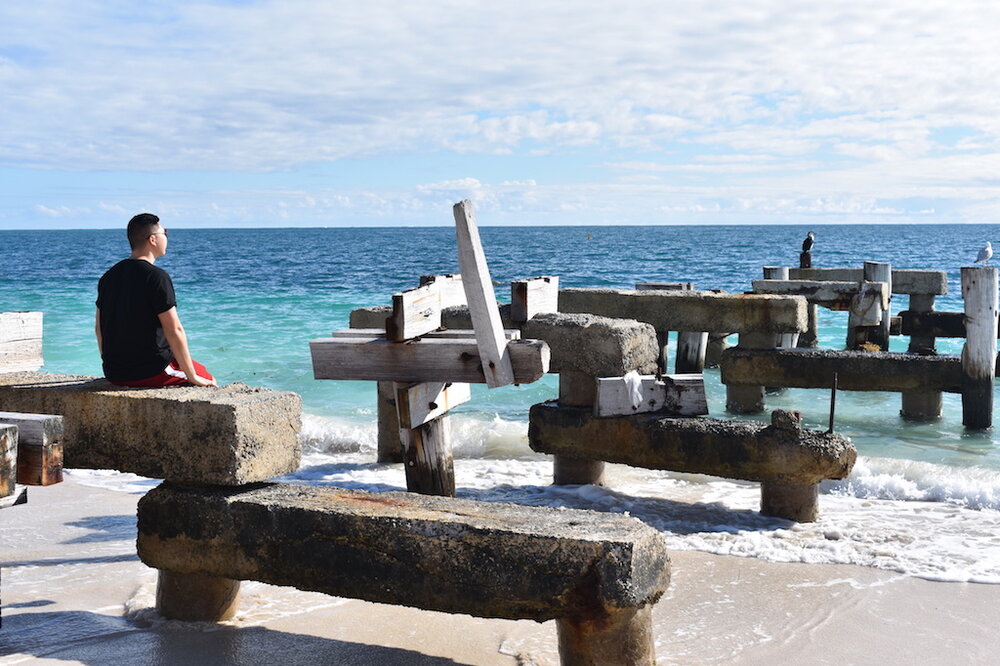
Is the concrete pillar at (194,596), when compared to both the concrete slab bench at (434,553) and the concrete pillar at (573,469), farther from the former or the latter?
the concrete pillar at (573,469)

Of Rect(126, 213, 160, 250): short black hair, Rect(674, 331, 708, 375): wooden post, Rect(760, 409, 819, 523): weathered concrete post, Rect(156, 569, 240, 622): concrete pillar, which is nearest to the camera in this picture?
Rect(156, 569, 240, 622): concrete pillar

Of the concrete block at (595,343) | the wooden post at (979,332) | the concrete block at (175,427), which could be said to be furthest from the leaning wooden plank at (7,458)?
the wooden post at (979,332)

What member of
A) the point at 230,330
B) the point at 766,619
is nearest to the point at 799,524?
the point at 766,619

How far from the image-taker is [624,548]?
3.71 m

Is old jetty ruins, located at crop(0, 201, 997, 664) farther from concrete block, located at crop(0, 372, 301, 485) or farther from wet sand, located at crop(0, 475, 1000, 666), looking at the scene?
wet sand, located at crop(0, 475, 1000, 666)

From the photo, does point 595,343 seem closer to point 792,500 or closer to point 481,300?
point 481,300

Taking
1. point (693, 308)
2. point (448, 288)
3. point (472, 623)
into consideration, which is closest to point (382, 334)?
point (448, 288)

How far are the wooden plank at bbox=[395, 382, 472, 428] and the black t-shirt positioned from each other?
1903 mm

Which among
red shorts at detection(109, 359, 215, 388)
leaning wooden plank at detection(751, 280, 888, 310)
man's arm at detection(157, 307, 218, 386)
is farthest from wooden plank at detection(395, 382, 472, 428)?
leaning wooden plank at detection(751, 280, 888, 310)

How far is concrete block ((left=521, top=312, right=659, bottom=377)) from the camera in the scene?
7129 mm

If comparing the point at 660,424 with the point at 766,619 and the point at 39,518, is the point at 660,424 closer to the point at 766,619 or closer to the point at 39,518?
the point at 766,619

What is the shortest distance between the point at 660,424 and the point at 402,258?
58309 mm

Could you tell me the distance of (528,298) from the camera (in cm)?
738

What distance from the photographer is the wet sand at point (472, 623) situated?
4.60m
